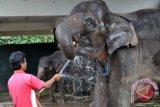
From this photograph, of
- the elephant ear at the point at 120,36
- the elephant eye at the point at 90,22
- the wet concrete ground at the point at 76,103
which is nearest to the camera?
the elephant eye at the point at 90,22

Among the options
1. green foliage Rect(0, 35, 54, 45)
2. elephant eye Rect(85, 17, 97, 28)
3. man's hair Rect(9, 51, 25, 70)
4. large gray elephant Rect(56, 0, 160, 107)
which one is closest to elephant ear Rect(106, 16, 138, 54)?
large gray elephant Rect(56, 0, 160, 107)

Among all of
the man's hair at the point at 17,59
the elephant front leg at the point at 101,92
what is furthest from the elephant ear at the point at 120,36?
the man's hair at the point at 17,59

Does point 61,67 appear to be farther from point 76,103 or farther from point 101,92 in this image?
point 101,92

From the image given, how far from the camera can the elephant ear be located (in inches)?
274

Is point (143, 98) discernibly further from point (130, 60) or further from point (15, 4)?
point (15, 4)

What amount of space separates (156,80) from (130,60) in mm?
838

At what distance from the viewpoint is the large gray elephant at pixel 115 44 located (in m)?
6.84

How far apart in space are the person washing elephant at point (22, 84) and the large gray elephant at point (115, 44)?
0.85 m

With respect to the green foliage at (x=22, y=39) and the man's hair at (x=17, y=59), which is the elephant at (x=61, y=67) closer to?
the man's hair at (x=17, y=59)

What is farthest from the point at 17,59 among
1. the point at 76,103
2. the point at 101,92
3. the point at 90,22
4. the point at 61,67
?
the point at 61,67

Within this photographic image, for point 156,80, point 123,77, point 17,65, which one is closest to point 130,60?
point 123,77

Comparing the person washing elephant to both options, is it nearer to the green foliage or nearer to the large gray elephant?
the large gray elephant

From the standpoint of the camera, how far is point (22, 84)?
604cm

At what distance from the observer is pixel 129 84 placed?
7070mm
